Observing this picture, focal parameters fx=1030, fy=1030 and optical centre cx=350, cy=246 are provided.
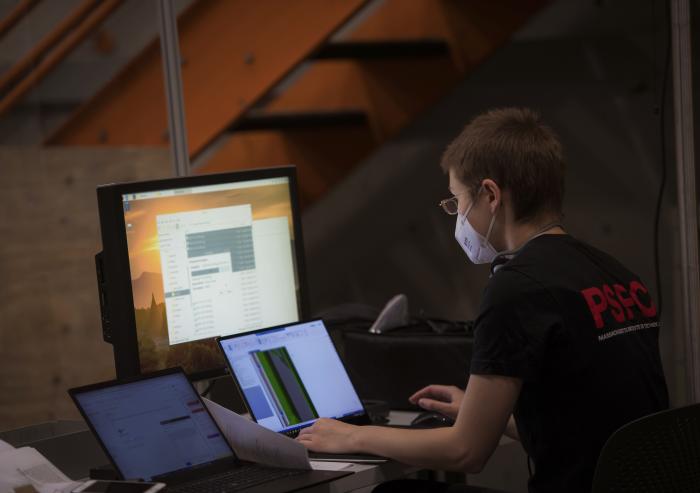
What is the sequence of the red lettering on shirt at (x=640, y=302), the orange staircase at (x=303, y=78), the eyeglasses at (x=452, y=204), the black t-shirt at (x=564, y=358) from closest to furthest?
the black t-shirt at (x=564, y=358) → the red lettering on shirt at (x=640, y=302) → the eyeglasses at (x=452, y=204) → the orange staircase at (x=303, y=78)

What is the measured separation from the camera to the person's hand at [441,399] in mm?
2123

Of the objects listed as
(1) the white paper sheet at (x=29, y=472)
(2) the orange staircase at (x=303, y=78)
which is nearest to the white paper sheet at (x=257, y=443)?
(1) the white paper sheet at (x=29, y=472)

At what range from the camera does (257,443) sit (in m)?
1.87

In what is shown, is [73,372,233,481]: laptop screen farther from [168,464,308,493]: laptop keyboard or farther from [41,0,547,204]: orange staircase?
[41,0,547,204]: orange staircase

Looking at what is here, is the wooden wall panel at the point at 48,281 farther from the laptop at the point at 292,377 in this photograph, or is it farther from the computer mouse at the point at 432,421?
the computer mouse at the point at 432,421

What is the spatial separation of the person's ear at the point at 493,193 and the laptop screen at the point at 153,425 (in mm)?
645

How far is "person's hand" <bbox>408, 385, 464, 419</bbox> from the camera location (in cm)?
212

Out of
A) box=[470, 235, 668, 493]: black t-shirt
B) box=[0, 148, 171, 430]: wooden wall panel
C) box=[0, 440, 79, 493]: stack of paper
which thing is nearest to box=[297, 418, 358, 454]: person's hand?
box=[470, 235, 668, 493]: black t-shirt

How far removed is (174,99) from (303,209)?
1297mm

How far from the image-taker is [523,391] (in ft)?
5.80

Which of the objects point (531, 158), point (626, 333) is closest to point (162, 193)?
point (531, 158)

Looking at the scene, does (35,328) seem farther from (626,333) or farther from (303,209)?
(626,333)

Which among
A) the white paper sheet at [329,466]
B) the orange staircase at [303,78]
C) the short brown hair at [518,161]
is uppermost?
the orange staircase at [303,78]

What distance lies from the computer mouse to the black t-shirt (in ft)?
1.28
